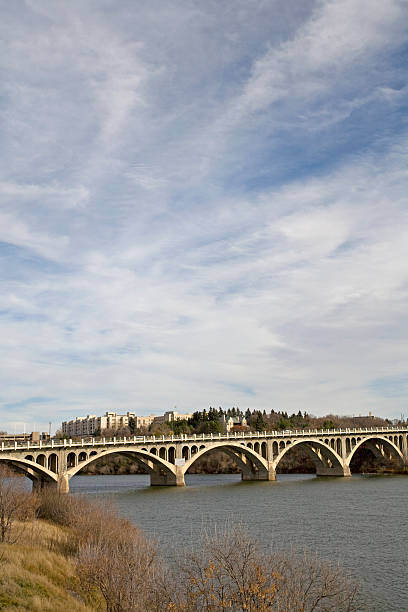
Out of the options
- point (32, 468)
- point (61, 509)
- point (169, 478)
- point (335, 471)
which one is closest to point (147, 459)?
point (169, 478)

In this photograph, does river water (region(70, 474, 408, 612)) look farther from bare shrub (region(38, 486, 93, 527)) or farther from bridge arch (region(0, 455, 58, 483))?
bridge arch (region(0, 455, 58, 483))

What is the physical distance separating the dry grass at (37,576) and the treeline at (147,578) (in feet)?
0.11

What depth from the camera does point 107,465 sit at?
470 ft

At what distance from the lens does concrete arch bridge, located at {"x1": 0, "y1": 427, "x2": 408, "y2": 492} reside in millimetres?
65750

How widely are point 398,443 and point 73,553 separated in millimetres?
96630

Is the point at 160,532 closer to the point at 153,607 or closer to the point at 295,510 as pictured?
the point at 295,510

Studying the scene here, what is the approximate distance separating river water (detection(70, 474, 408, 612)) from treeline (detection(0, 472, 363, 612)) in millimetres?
3872

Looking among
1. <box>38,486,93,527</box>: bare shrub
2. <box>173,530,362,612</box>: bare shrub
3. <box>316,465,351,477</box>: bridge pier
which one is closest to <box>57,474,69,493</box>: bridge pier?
<box>38,486,93,527</box>: bare shrub

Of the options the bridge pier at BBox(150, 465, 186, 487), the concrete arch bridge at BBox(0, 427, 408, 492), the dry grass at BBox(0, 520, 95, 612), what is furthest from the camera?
the bridge pier at BBox(150, 465, 186, 487)

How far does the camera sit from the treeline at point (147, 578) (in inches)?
621

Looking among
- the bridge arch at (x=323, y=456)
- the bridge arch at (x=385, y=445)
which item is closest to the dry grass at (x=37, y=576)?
the bridge arch at (x=323, y=456)

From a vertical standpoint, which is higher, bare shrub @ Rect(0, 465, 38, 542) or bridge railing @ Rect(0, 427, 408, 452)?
bridge railing @ Rect(0, 427, 408, 452)

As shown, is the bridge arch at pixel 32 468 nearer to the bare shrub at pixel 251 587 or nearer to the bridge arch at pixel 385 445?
the bare shrub at pixel 251 587

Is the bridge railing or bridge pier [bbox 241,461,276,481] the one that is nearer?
the bridge railing
